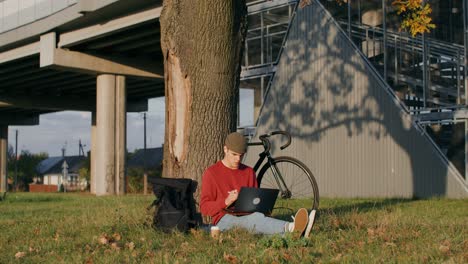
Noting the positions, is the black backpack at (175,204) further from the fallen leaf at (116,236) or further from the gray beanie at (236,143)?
the gray beanie at (236,143)

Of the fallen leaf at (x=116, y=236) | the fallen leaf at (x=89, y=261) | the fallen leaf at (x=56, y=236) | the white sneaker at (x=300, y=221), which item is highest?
the white sneaker at (x=300, y=221)

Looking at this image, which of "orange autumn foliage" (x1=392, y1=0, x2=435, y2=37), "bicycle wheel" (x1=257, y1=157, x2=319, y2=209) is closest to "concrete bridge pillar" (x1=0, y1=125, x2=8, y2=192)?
"orange autumn foliage" (x1=392, y1=0, x2=435, y2=37)

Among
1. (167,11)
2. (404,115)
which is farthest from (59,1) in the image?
(167,11)

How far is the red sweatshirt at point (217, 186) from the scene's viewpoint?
7.16 meters

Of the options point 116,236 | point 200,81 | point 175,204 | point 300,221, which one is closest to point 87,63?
point 200,81

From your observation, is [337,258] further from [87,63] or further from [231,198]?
[87,63]

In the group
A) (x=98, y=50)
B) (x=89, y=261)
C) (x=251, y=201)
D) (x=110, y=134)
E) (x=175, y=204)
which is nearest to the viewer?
(x=89, y=261)

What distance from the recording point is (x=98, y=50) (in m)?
33.6

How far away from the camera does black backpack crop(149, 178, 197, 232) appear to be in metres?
7.12

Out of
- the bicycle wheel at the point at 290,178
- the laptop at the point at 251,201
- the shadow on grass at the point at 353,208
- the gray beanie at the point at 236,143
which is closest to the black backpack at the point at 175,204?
the laptop at the point at 251,201

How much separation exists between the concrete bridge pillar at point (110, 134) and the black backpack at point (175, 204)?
27290 mm

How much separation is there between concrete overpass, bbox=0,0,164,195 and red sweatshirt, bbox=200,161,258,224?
19.6 m

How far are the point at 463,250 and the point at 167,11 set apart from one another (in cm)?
502

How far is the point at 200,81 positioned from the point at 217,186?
192 centimetres
